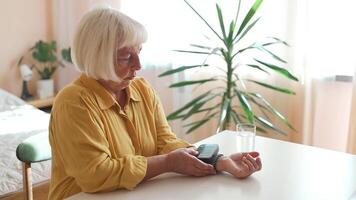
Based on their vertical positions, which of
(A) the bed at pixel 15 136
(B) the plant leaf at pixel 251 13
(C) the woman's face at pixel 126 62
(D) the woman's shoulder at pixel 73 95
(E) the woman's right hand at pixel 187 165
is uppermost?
(B) the plant leaf at pixel 251 13

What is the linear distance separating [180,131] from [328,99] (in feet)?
3.78

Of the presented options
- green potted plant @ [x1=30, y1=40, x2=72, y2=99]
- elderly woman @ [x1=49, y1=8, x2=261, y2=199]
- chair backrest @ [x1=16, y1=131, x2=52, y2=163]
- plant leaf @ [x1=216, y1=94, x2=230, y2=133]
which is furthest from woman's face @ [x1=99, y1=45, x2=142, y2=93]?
green potted plant @ [x1=30, y1=40, x2=72, y2=99]

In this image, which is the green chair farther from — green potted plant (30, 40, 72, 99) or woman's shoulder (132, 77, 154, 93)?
green potted plant (30, 40, 72, 99)

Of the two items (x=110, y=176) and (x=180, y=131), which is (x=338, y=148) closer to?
(x=180, y=131)

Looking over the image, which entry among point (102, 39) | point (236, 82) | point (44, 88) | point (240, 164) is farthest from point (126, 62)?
point (44, 88)

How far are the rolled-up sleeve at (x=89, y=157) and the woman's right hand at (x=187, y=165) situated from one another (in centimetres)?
9

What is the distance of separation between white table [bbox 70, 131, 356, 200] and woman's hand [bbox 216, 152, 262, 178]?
0.02 metres

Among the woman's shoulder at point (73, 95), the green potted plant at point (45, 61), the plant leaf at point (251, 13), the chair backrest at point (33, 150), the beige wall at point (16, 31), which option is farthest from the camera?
the green potted plant at point (45, 61)

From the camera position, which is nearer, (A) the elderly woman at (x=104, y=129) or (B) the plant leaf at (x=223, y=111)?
(A) the elderly woman at (x=104, y=129)

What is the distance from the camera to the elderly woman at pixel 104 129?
116 centimetres

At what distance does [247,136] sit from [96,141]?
1.76ft

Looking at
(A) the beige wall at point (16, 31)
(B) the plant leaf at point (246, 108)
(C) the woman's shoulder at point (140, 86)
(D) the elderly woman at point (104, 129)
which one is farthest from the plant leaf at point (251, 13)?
(A) the beige wall at point (16, 31)

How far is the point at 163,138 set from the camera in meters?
1.48

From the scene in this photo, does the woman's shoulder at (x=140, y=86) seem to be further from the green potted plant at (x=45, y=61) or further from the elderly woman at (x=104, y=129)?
the green potted plant at (x=45, y=61)
